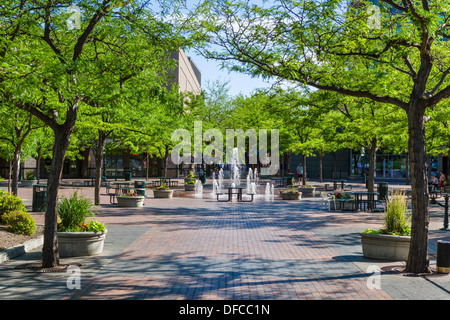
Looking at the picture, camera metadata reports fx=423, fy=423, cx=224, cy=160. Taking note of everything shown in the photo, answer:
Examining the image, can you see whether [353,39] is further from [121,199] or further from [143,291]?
[121,199]

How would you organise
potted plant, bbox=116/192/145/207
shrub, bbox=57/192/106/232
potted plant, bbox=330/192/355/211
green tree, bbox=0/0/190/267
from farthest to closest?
potted plant, bbox=116/192/145/207 → potted plant, bbox=330/192/355/211 → shrub, bbox=57/192/106/232 → green tree, bbox=0/0/190/267

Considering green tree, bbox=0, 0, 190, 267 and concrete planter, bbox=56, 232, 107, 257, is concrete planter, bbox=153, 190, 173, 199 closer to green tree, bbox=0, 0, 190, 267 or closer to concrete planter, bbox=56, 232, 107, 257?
green tree, bbox=0, 0, 190, 267

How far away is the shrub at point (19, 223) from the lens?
37.1 feet

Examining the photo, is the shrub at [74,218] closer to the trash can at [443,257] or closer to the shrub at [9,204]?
the shrub at [9,204]

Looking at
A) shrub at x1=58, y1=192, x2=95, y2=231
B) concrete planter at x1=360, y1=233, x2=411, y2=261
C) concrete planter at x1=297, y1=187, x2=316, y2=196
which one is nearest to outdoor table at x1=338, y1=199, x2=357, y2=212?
concrete planter at x1=297, y1=187, x2=316, y2=196

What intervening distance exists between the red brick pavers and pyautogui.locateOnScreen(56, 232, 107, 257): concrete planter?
769 millimetres

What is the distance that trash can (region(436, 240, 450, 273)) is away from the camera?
8.26 meters

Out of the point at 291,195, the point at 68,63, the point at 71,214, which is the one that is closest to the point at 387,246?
the point at 71,214

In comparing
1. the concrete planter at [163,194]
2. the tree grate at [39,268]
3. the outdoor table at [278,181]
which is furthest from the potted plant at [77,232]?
the outdoor table at [278,181]

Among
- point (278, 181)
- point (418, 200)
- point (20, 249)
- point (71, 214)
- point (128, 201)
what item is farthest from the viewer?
point (278, 181)

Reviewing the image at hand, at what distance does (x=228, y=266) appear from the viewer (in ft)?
28.8

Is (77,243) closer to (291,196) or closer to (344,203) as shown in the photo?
(344,203)

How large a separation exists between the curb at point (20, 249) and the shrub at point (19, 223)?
20.2 inches

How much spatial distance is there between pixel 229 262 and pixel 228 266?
15.4 inches
